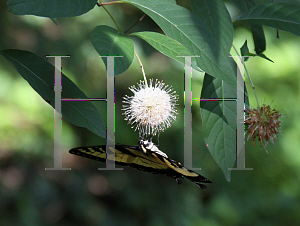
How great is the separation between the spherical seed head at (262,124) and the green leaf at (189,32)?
1.05ft

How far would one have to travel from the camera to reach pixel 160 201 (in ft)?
5.99

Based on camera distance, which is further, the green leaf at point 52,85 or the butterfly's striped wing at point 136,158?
the butterfly's striped wing at point 136,158

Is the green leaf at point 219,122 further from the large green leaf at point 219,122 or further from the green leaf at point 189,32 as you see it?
the green leaf at point 189,32

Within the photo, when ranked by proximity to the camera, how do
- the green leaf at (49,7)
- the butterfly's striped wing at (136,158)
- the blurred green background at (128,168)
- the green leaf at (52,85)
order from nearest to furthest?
1. the green leaf at (49,7)
2. the green leaf at (52,85)
3. the butterfly's striped wing at (136,158)
4. the blurred green background at (128,168)

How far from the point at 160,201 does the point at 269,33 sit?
4.37 ft

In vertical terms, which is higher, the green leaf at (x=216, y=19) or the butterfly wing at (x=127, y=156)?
the green leaf at (x=216, y=19)

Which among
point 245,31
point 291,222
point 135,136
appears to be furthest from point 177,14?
point 291,222

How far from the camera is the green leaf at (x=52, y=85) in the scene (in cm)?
59

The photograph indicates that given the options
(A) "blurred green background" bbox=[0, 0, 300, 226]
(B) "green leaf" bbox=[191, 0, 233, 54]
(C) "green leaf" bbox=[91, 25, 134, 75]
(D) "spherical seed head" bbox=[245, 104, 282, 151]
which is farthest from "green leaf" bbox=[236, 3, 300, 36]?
(A) "blurred green background" bbox=[0, 0, 300, 226]

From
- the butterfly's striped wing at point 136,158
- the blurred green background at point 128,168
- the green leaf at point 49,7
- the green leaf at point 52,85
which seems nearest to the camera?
the green leaf at point 49,7

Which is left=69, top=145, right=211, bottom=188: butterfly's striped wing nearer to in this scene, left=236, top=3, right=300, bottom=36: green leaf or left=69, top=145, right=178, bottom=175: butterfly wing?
left=69, top=145, right=178, bottom=175: butterfly wing

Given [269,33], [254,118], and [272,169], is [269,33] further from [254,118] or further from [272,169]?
[254,118]

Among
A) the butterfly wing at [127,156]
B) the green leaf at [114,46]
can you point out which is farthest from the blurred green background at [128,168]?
the green leaf at [114,46]

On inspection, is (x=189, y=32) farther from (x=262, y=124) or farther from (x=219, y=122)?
(x=262, y=124)
